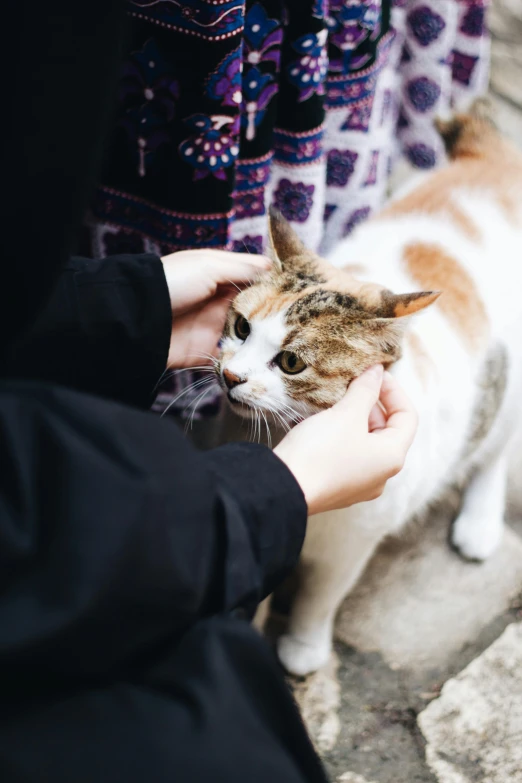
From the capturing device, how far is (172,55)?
0.96 metres

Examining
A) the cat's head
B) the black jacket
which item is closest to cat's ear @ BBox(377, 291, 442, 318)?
the cat's head

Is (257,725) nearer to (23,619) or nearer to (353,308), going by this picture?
(23,619)

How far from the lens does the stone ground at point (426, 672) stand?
105 cm

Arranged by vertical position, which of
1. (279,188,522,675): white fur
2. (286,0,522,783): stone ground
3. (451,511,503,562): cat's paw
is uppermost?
(279,188,522,675): white fur

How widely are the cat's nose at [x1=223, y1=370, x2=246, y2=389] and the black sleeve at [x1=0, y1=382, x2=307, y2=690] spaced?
303 millimetres

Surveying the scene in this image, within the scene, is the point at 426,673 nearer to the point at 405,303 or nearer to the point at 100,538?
the point at 405,303

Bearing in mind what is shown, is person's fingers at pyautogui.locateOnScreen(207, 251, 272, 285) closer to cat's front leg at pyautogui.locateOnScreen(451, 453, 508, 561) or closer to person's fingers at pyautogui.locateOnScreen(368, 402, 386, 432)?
person's fingers at pyautogui.locateOnScreen(368, 402, 386, 432)

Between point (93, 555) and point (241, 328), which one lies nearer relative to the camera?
point (93, 555)

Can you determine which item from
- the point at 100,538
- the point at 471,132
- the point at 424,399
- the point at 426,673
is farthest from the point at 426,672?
the point at 471,132

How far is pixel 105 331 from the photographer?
852 millimetres

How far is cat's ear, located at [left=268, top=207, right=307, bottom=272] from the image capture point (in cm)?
94

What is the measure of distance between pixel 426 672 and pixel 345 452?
2.21ft

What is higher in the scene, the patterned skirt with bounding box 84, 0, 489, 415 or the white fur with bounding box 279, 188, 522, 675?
the patterned skirt with bounding box 84, 0, 489, 415

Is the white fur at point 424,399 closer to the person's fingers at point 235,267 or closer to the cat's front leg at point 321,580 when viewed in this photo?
the cat's front leg at point 321,580
